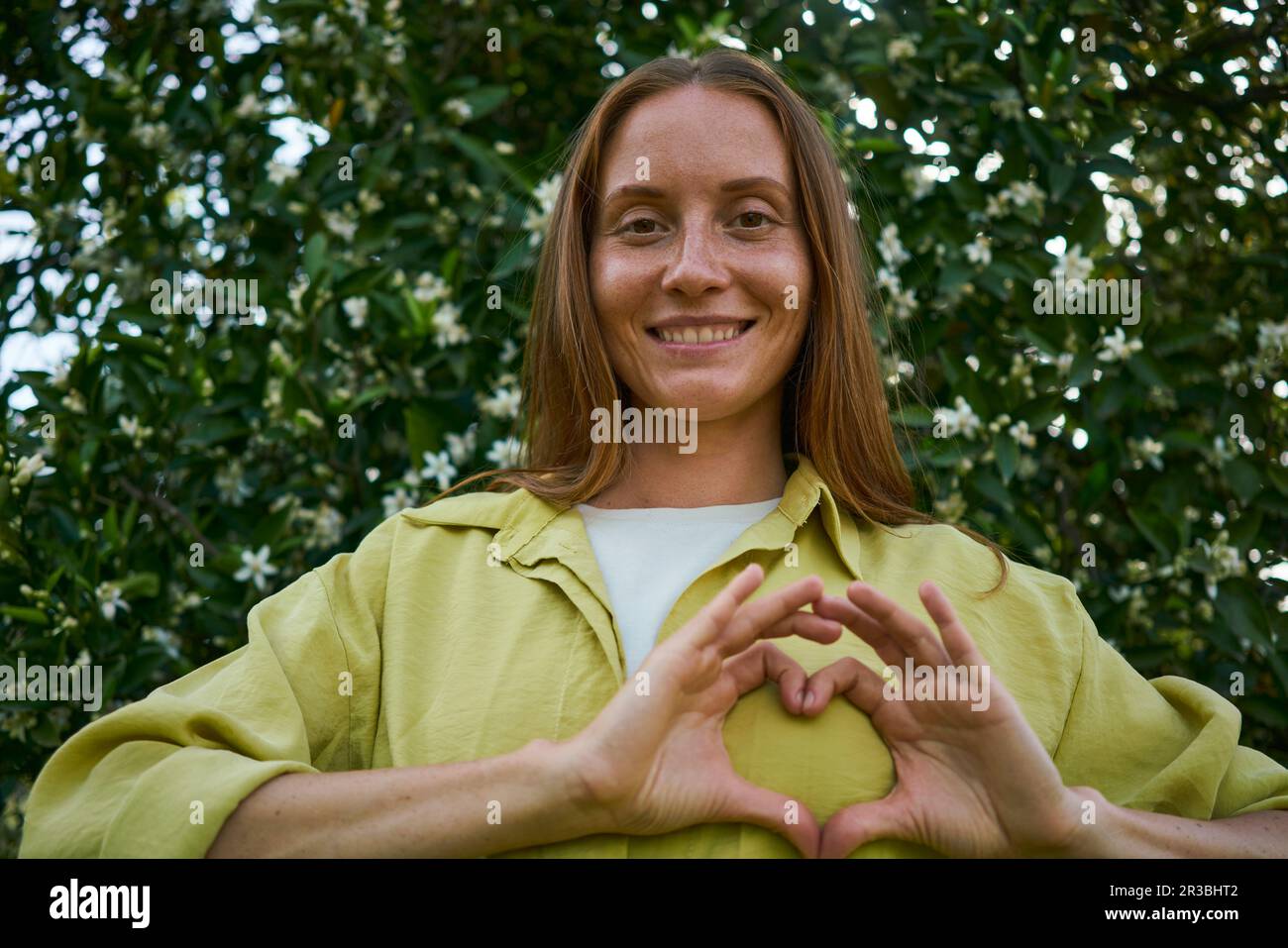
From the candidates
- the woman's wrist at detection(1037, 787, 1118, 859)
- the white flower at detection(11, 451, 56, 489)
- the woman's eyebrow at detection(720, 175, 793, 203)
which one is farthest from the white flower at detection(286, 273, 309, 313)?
the woman's wrist at detection(1037, 787, 1118, 859)

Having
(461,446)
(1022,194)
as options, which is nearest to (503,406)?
(461,446)

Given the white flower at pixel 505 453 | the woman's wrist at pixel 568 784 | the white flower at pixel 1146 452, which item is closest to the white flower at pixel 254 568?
the white flower at pixel 505 453

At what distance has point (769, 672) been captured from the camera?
1.69 metres

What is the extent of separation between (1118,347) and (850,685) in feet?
4.26

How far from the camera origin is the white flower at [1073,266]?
2.70 m

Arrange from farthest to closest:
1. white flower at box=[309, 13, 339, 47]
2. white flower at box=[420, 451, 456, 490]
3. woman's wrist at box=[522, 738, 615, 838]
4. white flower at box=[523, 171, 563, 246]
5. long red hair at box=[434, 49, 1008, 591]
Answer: white flower at box=[309, 13, 339, 47] < white flower at box=[523, 171, 563, 246] < white flower at box=[420, 451, 456, 490] < long red hair at box=[434, 49, 1008, 591] < woman's wrist at box=[522, 738, 615, 838]

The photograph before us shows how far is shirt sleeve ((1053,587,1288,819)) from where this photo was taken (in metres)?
1.73

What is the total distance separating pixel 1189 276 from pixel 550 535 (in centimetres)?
199

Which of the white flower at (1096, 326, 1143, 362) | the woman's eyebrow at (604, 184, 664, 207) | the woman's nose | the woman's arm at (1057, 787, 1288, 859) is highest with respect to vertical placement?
the woman's eyebrow at (604, 184, 664, 207)

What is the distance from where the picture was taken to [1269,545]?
2.71 metres

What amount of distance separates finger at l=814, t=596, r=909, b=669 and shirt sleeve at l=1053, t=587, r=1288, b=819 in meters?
0.35

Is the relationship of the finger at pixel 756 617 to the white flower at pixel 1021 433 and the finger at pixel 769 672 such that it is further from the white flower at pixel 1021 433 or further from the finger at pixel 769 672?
the white flower at pixel 1021 433

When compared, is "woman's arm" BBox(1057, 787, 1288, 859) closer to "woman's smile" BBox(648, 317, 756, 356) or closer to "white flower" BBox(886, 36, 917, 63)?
"woman's smile" BBox(648, 317, 756, 356)

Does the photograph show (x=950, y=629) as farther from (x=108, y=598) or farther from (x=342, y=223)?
(x=342, y=223)
